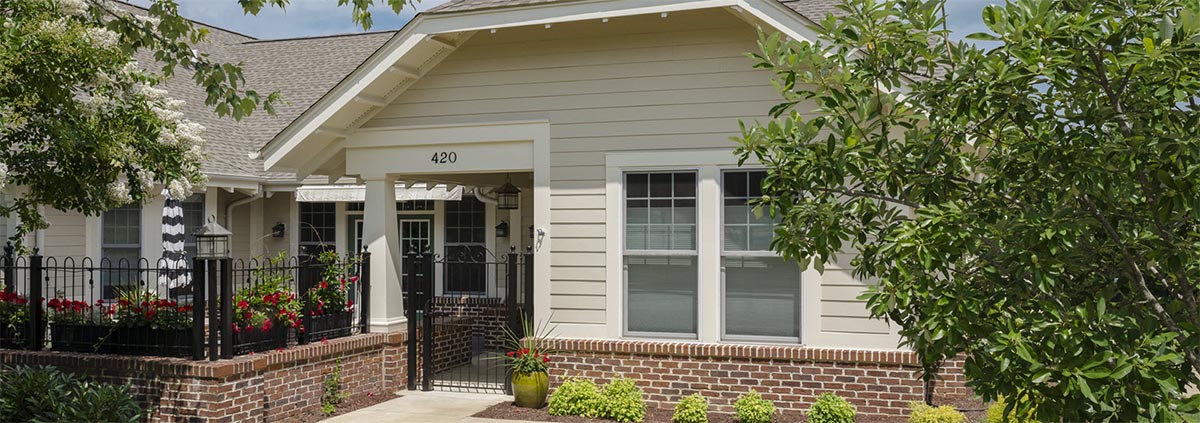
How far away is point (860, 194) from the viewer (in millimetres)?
4805

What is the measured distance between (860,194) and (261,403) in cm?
742

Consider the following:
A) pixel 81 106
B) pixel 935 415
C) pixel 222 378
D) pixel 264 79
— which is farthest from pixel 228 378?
pixel 264 79

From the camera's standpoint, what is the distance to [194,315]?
9953 mm

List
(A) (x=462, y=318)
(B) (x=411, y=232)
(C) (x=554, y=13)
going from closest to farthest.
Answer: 1. (C) (x=554, y=13)
2. (A) (x=462, y=318)
3. (B) (x=411, y=232)

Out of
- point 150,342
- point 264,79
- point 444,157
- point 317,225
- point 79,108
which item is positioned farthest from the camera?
point 264,79

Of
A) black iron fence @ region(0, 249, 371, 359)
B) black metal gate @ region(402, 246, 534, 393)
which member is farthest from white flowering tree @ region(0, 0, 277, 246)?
black metal gate @ region(402, 246, 534, 393)

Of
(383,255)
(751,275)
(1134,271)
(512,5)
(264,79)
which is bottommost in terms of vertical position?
(751,275)

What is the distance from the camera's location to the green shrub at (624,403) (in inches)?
414

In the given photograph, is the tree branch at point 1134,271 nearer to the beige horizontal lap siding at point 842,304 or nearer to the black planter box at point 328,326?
the beige horizontal lap siding at point 842,304

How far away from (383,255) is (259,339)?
233 centimetres

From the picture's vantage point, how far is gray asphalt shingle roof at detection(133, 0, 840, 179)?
1720cm

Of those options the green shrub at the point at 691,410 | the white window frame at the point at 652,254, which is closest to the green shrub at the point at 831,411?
the green shrub at the point at 691,410

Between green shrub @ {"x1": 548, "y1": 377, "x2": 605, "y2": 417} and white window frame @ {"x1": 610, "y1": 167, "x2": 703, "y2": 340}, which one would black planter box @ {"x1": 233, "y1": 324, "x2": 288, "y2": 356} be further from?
white window frame @ {"x1": 610, "y1": 167, "x2": 703, "y2": 340}

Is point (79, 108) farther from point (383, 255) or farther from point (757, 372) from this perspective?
point (757, 372)
